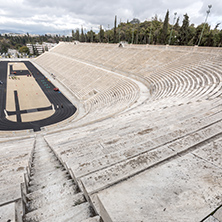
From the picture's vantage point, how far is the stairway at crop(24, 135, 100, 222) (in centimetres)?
208

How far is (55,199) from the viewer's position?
99.4 inches

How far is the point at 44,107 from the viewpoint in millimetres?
21719

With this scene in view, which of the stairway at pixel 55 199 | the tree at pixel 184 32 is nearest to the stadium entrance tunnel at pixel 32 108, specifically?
the stairway at pixel 55 199

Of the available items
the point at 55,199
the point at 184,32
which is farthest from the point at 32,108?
the point at 184,32

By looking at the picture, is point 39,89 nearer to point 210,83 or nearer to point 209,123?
point 210,83

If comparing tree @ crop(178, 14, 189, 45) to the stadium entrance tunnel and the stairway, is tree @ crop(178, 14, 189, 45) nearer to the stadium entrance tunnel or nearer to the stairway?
the stadium entrance tunnel

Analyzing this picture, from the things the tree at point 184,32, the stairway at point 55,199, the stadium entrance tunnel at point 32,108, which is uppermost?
the tree at point 184,32

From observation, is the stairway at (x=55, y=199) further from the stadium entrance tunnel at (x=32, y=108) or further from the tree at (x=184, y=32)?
the tree at (x=184, y=32)

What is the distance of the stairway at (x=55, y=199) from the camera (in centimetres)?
208

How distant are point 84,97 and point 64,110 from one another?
14.2 ft

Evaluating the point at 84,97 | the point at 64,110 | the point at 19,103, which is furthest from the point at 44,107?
the point at 84,97

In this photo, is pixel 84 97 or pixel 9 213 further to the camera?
pixel 84 97

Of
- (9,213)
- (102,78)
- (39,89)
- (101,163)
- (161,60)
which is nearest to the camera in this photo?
(9,213)

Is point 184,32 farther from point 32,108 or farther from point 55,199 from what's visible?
point 55,199
